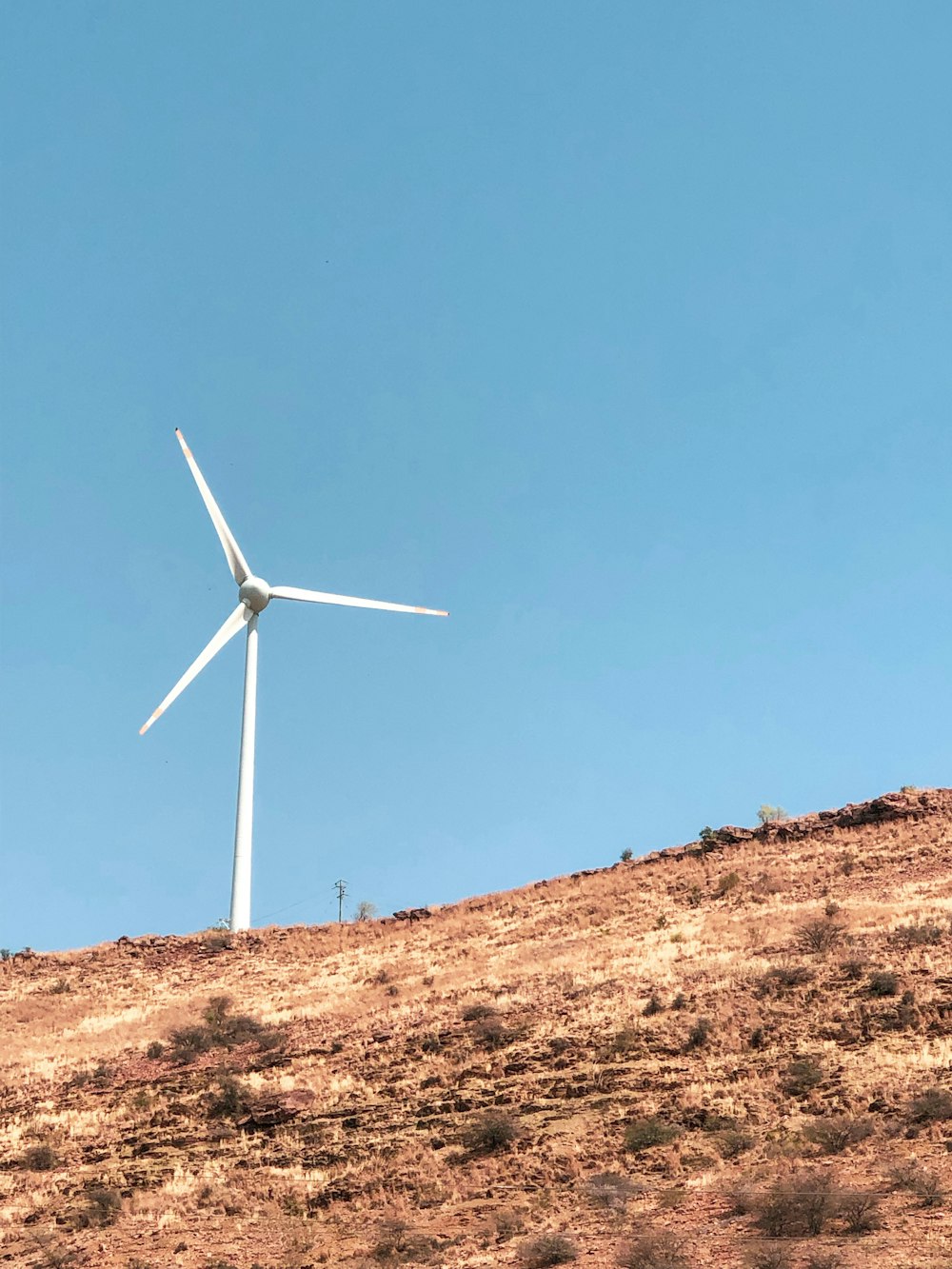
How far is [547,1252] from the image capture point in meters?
21.5

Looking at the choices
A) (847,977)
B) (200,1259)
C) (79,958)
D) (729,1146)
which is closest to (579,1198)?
(729,1146)

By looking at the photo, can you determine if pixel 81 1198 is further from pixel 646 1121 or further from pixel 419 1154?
pixel 646 1121

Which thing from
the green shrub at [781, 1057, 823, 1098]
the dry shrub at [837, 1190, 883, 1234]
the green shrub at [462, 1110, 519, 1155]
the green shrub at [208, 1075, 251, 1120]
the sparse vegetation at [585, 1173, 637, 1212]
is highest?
the green shrub at [208, 1075, 251, 1120]

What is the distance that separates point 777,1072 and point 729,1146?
3.53 m

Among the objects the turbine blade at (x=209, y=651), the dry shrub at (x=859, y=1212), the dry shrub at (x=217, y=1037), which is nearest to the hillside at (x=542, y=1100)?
the dry shrub at (x=859, y=1212)

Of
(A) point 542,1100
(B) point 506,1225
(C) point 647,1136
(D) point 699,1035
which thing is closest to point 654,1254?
(B) point 506,1225

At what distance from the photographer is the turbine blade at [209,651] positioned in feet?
208

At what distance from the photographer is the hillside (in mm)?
22719

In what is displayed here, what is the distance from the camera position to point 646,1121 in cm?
2698

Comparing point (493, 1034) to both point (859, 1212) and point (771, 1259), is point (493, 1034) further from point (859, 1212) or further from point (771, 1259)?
point (771, 1259)

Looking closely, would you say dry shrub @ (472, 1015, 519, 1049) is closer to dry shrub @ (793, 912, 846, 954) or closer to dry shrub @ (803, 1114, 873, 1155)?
dry shrub @ (793, 912, 846, 954)

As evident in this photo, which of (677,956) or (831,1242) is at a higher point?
(677,956)

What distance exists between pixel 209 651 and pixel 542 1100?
4113 centimetres

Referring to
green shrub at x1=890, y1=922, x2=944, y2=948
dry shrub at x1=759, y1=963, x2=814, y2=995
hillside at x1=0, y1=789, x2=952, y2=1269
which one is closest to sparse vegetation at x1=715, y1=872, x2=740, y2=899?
hillside at x1=0, y1=789, x2=952, y2=1269
